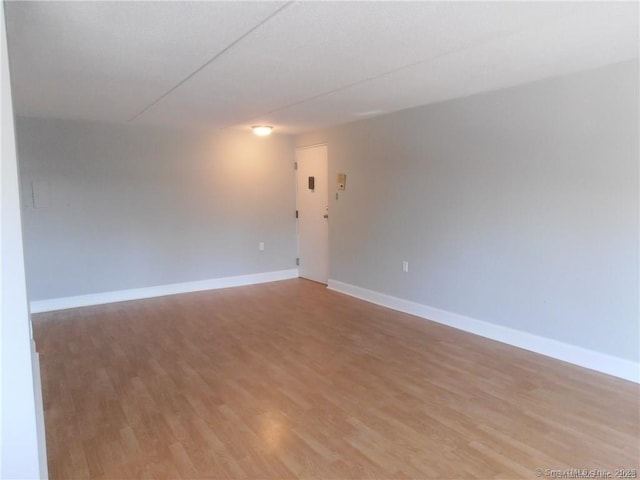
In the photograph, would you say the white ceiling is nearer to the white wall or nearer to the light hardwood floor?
the white wall

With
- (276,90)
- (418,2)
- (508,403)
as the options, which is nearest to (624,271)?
(508,403)

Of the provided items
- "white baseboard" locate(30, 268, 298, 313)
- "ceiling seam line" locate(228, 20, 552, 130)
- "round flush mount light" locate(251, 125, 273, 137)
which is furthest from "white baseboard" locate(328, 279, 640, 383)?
"round flush mount light" locate(251, 125, 273, 137)

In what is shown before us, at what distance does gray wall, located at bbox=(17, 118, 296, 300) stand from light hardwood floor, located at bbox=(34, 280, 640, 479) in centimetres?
104

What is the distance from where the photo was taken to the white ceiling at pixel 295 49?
1905 millimetres

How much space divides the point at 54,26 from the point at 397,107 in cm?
303

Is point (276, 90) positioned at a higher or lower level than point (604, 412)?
higher

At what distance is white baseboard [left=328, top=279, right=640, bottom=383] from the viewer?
9.45 feet

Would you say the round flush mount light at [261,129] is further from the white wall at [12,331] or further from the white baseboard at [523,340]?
A: the white wall at [12,331]

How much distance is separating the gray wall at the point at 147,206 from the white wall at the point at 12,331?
3.40m

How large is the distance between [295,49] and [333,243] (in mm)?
3369

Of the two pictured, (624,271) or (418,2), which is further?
(624,271)

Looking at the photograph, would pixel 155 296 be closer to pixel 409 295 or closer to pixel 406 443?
pixel 409 295

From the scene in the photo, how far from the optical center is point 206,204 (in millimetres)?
5520

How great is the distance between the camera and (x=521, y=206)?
3369 millimetres
